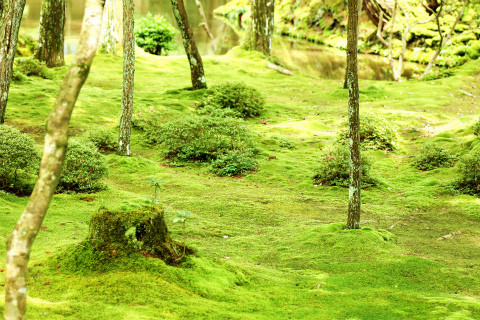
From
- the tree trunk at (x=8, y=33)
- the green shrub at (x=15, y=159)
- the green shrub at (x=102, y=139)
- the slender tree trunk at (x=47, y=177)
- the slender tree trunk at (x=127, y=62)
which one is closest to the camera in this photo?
the slender tree trunk at (x=47, y=177)

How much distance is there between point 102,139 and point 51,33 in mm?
9328

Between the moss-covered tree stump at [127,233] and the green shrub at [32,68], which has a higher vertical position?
the green shrub at [32,68]

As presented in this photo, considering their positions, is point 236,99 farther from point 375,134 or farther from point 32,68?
point 32,68

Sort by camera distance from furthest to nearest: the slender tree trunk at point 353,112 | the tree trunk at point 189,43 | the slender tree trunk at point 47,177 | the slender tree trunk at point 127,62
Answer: the tree trunk at point 189,43 < the slender tree trunk at point 127,62 < the slender tree trunk at point 353,112 < the slender tree trunk at point 47,177

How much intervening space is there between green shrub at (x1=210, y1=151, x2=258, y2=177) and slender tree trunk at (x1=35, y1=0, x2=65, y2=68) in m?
10.9

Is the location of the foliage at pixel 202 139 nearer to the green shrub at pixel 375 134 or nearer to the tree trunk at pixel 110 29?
the green shrub at pixel 375 134

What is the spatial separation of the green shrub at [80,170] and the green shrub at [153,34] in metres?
22.4

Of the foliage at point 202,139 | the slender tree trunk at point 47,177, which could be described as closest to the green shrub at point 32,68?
the foliage at point 202,139

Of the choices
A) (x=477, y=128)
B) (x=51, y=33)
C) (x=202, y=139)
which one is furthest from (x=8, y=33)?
(x=477, y=128)

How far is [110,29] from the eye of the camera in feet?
79.4

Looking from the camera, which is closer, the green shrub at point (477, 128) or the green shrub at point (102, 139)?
the green shrub at point (102, 139)

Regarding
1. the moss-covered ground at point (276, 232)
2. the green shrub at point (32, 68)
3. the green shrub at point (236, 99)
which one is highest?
the green shrub at point (32, 68)

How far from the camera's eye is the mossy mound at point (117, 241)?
505cm

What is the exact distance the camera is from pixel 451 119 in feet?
57.6
